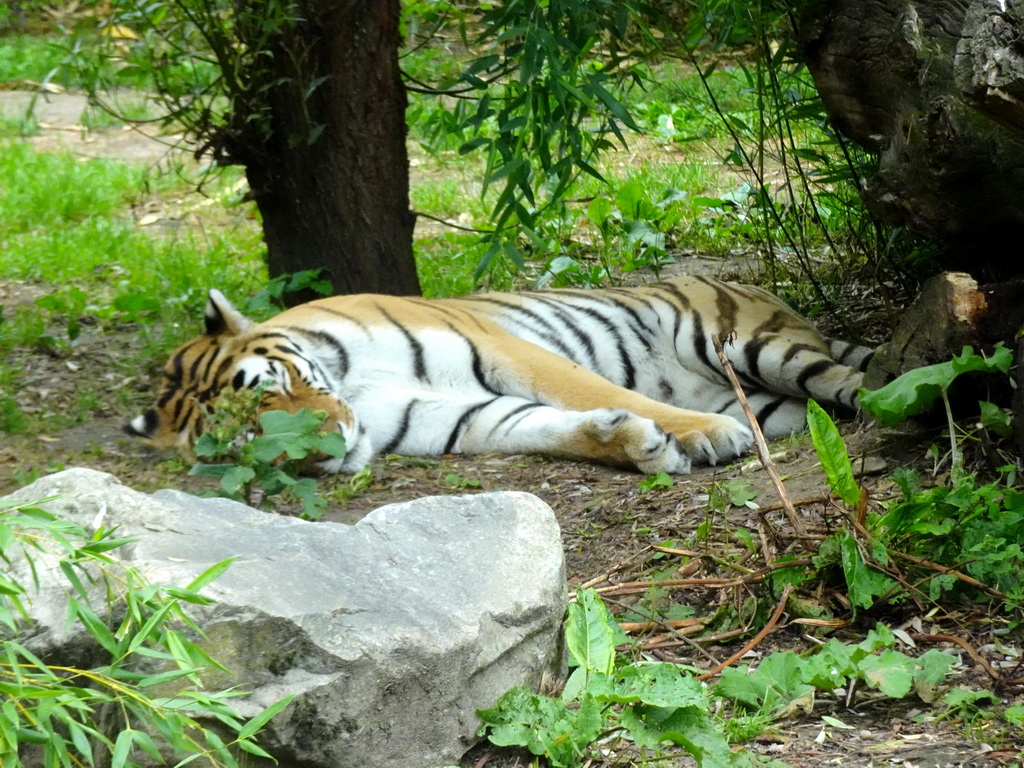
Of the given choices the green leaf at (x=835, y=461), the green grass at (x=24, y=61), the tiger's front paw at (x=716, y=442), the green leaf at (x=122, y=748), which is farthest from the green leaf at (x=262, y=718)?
the green grass at (x=24, y=61)

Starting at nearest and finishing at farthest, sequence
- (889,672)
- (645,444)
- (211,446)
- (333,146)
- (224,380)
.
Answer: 1. (889,672)
2. (211,446)
3. (645,444)
4. (224,380)
5. (333,146)

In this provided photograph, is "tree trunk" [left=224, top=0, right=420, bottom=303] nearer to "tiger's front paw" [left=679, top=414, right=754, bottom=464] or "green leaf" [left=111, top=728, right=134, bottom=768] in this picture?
"tiger's front paw" [left=679, top=414, right=754, bottom=464]

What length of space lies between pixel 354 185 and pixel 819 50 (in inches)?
84.2

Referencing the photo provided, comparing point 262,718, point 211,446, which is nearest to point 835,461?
point 262,718

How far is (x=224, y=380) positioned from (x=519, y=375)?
110 centimetres

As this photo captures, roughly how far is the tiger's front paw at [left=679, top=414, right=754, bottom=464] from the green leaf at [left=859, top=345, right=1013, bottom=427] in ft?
3.03

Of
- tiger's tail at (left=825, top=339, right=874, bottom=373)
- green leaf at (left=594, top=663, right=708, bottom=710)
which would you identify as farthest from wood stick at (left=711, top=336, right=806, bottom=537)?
tiger's tail at (left=825, top=339, right=874, bottom=373)

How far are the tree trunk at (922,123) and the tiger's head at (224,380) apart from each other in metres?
2.00

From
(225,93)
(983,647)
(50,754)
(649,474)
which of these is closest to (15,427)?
(225,93)

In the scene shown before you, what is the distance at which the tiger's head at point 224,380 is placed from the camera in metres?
4.05

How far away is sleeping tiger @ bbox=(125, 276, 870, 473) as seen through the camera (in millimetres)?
3977

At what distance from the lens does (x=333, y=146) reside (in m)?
4.75

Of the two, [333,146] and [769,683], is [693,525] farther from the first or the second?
[333,146]

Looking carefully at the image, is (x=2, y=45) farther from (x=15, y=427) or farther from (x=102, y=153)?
(x=15, y=427)
